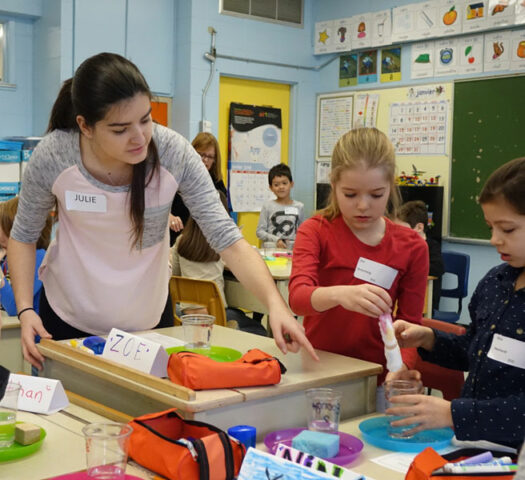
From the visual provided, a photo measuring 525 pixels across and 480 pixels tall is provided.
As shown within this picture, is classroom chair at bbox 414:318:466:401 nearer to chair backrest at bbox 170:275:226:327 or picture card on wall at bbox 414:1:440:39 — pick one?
chair backrest at bbox 170:275:226:327

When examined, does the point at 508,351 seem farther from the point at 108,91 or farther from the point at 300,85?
the point at 300,85

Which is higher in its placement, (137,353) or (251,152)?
(251,152)

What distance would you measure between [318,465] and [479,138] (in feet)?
17.2

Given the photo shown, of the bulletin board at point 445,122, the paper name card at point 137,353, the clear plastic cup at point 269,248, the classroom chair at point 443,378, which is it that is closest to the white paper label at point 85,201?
the paper name card at point 137,353

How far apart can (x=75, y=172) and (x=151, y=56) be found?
4780 mm

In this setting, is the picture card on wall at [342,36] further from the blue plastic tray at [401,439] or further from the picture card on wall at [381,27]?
the blue plastic tray at [401,439]

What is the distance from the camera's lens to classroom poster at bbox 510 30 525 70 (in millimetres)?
5703

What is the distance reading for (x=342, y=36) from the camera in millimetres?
7113

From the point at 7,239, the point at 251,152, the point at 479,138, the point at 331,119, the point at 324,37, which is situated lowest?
the point at 7,239

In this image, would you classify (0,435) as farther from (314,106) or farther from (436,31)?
(314,106)

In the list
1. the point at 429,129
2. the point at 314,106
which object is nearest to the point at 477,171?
the point at 429,129

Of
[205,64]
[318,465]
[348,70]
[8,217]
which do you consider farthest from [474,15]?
[318,465]

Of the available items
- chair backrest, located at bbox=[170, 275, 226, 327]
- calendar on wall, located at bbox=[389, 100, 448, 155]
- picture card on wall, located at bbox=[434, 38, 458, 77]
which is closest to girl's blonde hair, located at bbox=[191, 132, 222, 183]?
chair backrest, located at bbox=[170, 275, 226, 327]

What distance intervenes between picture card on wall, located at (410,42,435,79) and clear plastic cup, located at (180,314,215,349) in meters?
5.14
